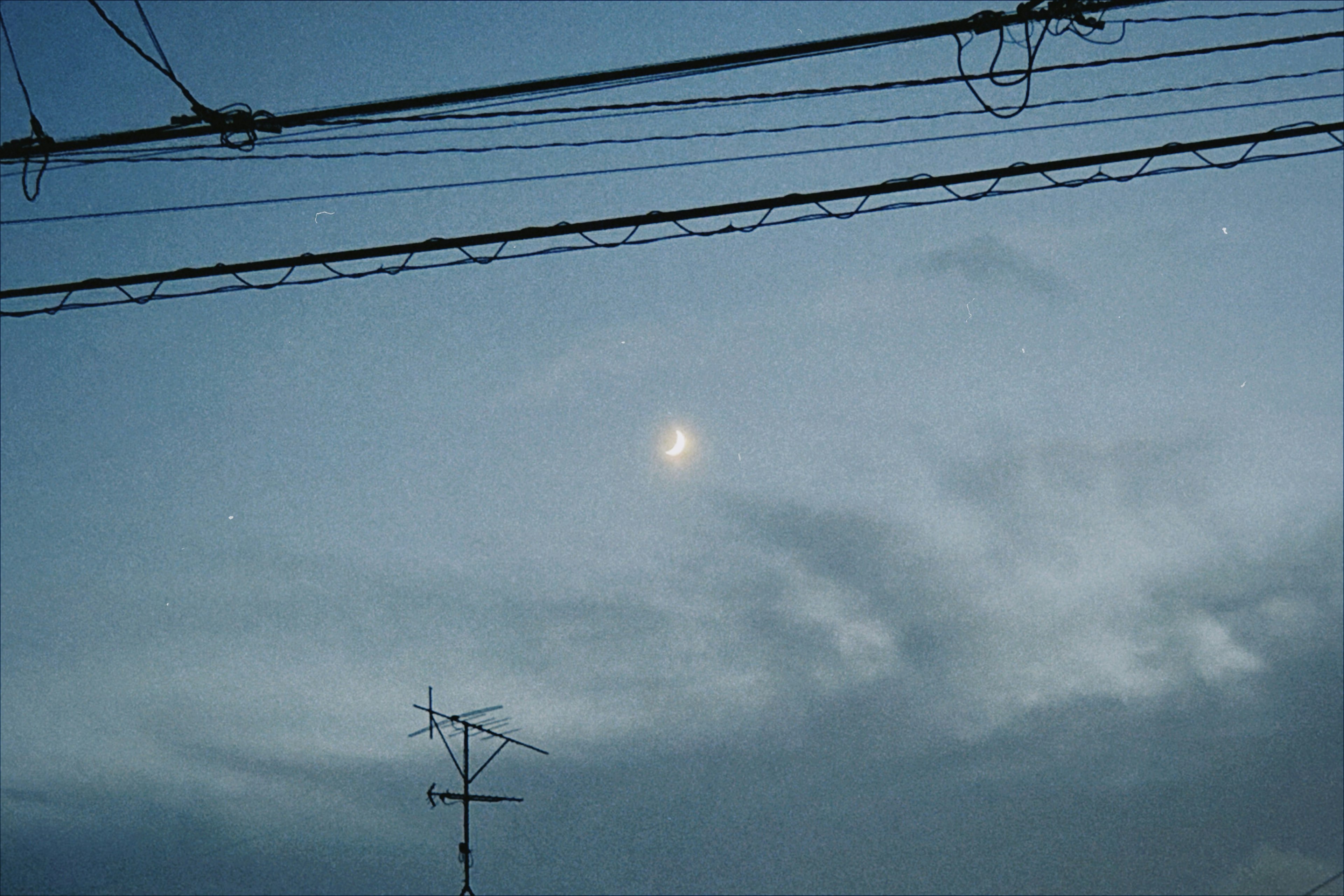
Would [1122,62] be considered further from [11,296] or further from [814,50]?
[11,296]

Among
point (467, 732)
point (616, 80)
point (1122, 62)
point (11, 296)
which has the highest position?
point (1122, 62)

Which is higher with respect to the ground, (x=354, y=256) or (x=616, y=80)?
(x=616, y=80)

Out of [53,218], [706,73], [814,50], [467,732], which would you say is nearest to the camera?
[814,50]

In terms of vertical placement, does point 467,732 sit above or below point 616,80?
below

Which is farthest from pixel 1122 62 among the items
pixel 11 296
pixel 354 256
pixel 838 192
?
pixel 11 296

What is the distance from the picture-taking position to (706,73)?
831cm

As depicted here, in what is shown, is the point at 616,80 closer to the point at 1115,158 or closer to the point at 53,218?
the point at 1115,158

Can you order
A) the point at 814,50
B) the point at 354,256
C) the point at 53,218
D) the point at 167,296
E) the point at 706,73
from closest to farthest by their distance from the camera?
the point at 814,50, the point at 706,73, the point at 354,256, the point at 167,296, the point at 53,218

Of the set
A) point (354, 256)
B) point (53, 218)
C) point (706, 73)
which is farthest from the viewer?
point (53, 218)

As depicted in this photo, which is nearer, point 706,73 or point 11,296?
point 706,73

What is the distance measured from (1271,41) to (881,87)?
2.73 metres

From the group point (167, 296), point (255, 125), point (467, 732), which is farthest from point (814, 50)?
point (467, 732)

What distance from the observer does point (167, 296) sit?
32.1 feet

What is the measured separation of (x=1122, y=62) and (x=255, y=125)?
666 cm
